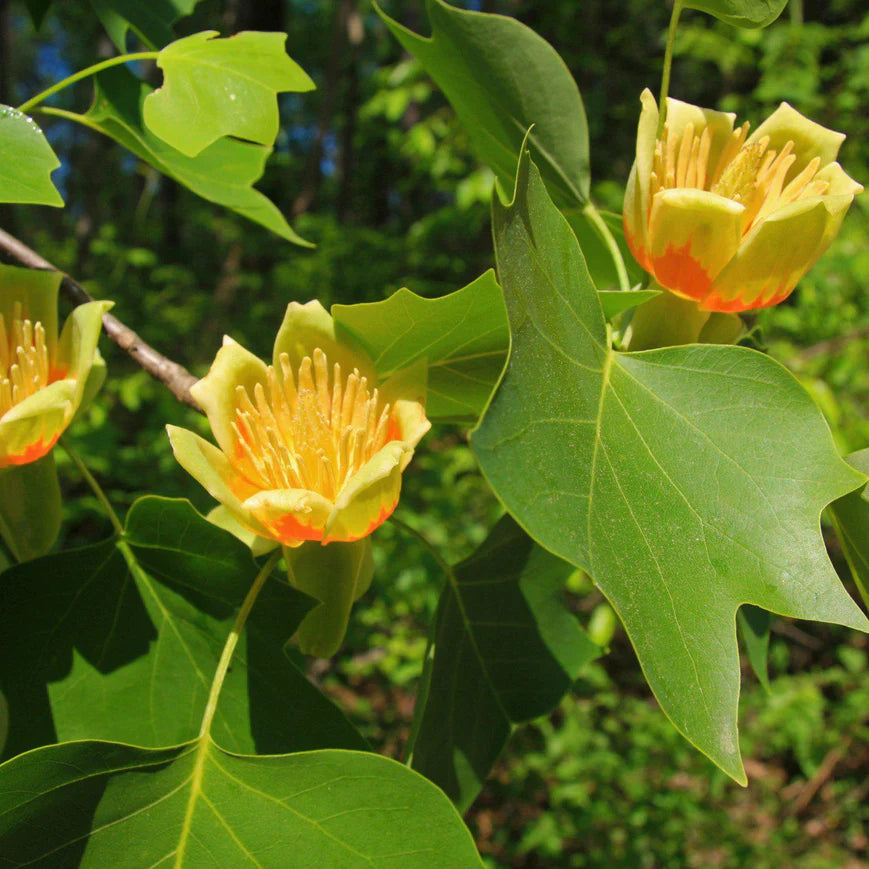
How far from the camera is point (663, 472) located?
609mm

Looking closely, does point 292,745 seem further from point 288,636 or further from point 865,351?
point 865,351

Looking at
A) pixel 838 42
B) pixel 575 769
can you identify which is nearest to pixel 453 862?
pixel 575 769

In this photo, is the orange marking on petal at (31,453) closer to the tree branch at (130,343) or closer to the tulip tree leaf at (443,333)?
the tree branch at (130,343)

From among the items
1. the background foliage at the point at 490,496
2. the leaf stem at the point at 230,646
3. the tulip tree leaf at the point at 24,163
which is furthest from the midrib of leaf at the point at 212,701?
the background foliage at the point at 490,496

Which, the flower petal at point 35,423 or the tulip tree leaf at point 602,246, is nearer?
the flower petal at point 35,423

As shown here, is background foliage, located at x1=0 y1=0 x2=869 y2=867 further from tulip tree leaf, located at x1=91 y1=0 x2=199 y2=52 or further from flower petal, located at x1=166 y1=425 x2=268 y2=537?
flower petal, located at x1=166 y1=425 x2=268 y2=537

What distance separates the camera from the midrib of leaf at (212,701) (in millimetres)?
605

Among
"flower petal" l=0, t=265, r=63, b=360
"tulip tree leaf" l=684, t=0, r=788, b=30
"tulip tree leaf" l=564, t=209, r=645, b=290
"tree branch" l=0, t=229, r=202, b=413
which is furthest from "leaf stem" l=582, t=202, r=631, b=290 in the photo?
"flower petal" l=0, t=265, r=63, b=360

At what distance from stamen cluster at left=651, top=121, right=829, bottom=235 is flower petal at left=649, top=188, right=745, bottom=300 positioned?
0.07 meters

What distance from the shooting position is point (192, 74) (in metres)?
0.81

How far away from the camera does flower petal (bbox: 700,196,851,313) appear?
68 centimetres

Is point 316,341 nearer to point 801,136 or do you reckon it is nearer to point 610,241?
point 610,241

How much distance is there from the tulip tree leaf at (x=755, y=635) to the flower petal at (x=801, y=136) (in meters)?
0.47

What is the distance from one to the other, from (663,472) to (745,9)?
1.32 ft
